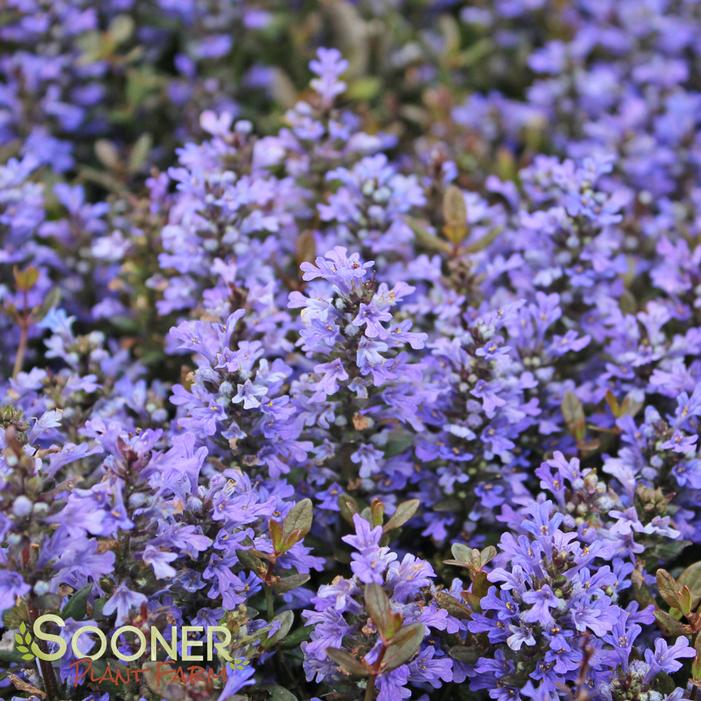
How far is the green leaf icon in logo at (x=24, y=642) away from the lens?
234 cm

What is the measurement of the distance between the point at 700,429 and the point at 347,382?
1224mm

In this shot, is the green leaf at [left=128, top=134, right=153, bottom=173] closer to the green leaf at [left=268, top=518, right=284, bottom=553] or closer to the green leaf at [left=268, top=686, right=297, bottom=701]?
the green leaf at [left=268, top=518, right=284, bottom=553]

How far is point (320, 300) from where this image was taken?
2.52 m

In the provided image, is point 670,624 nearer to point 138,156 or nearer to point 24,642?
point 24,642

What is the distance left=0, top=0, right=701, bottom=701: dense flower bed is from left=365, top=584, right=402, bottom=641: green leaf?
0.4 inches

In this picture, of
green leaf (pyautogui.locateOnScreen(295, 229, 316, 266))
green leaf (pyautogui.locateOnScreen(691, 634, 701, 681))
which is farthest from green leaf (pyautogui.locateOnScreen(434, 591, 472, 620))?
green leaf (pyautogui.locateOnScreen(295, 229, 316, 266))

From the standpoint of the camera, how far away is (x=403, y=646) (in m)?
2.21

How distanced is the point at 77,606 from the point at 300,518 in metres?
0.66

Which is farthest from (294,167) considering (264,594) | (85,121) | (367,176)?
(264,594)

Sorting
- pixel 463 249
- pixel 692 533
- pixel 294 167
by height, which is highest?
pixel 294 167

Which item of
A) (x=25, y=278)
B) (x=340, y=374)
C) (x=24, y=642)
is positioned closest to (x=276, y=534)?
(x=340, y=374)

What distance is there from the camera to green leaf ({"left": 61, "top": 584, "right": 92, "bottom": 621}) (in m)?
2.33

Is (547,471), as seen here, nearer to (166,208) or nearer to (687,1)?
(166,208)

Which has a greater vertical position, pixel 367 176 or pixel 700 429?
pixel 367 176
